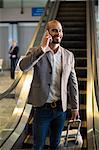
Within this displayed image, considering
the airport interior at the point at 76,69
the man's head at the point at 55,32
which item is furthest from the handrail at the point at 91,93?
the man's head at the point at 55,32

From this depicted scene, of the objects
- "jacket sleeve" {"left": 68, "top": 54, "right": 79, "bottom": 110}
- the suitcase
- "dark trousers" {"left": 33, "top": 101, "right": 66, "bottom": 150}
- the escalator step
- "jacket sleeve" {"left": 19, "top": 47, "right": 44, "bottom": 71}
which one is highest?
the escalator step

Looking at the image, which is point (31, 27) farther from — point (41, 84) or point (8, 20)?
point (41, 84)

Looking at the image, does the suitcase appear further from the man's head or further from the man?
the man's head

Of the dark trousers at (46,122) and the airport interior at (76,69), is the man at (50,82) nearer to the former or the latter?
the dark trousers at (46,122)

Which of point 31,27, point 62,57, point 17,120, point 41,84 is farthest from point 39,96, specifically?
point 31,27

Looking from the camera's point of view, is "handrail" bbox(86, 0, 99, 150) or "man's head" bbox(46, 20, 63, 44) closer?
"man's head" bbox(46, 20, 63, 44)

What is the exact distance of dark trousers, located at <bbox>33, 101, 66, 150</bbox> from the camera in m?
3.24

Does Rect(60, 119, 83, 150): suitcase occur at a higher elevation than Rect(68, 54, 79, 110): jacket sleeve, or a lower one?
lower

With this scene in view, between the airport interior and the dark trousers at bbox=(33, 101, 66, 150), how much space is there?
42cm

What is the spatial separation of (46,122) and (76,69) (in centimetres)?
359

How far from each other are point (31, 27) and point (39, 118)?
17.4 m

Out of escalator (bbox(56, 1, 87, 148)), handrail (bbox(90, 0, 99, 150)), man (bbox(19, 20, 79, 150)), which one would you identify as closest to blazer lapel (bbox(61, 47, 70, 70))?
man (bbox(19, 20, 79, 150))

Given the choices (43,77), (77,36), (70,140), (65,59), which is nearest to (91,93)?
(70,140)

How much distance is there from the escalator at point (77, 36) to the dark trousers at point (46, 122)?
1852mm
